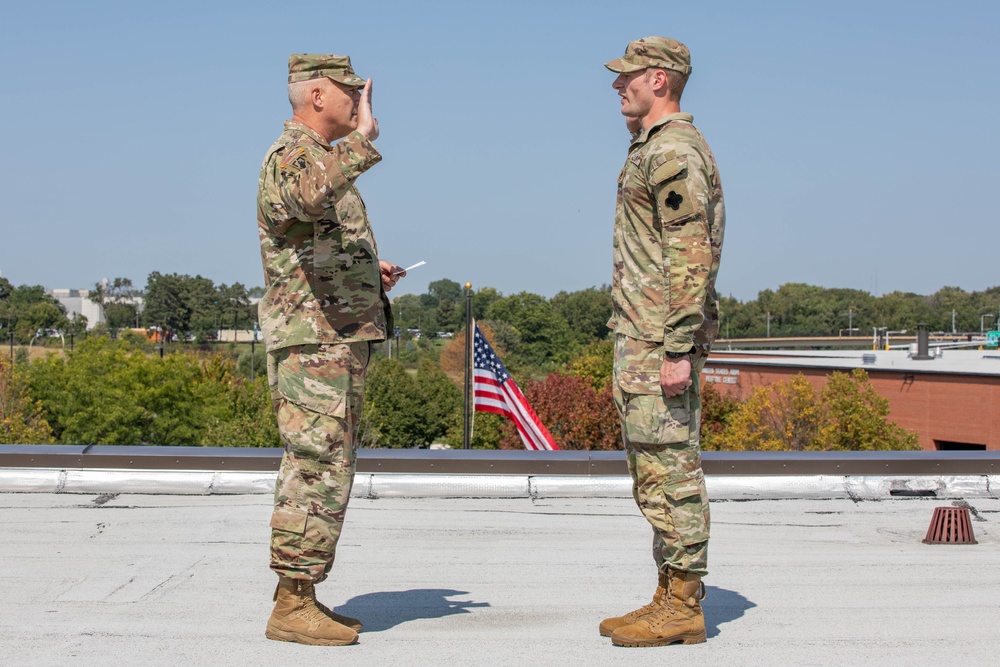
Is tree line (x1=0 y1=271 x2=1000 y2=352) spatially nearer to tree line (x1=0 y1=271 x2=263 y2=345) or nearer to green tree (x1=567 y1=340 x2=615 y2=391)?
tree line (x1=0 y1=271 x2=263 y2=345)

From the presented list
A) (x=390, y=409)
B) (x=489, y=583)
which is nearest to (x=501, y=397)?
(x=489, y=583)

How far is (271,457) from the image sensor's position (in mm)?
6273

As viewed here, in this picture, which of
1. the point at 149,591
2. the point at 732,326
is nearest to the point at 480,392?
the point at 149,591

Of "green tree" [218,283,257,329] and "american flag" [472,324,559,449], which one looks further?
"green tree" [218,283,257,329]

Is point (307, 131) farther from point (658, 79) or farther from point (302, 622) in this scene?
point (302, 622)

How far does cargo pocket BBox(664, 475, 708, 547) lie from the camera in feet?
12.0

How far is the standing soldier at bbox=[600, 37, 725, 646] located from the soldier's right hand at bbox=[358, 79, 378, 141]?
0.85 meters

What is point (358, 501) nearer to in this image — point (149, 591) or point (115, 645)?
point (149, 591)

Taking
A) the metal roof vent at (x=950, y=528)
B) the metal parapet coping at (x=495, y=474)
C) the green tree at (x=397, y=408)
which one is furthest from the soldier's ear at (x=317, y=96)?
the green tree at (x=397, y=408)

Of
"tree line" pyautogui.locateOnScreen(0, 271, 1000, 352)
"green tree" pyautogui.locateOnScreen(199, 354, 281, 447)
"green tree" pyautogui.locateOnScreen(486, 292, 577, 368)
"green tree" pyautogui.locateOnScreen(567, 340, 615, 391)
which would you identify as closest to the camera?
"green tree" pyautogui.locateOnScreen(199, 354, 281, 447)

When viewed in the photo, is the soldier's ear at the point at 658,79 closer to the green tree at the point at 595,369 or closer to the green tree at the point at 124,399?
the green tree at the point at 595,369

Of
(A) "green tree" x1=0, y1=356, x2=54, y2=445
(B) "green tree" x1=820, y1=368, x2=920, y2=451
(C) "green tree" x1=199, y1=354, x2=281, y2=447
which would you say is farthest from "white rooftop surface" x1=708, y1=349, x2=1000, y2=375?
(A) "green tree" x1=0, y1=356, x2=54, y2=445

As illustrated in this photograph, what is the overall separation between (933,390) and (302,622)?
163ft

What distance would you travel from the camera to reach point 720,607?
4.05 m
